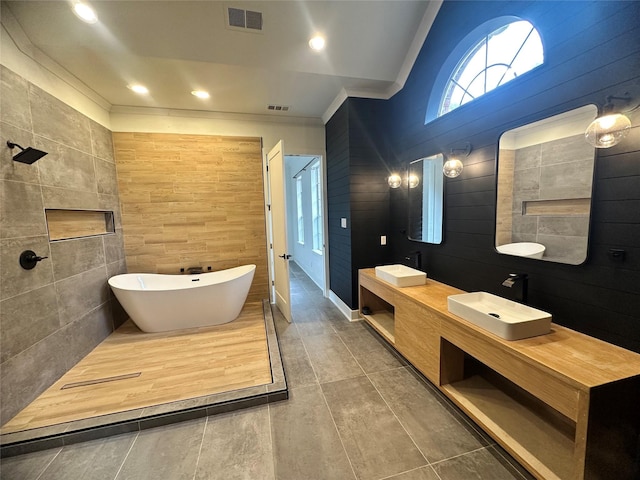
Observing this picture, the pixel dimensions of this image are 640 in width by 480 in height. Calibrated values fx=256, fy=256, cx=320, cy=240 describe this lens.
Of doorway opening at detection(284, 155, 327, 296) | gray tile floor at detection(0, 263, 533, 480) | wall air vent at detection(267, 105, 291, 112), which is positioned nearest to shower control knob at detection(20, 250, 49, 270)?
gray tile floor at detection(0, 263, 533, 480)

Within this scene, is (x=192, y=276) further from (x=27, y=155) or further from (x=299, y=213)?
(x=299, y=213)

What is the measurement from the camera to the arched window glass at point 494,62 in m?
1.73

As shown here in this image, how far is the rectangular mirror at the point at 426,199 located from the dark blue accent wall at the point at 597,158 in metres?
0.10

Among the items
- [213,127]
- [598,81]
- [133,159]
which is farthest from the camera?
[213,127]

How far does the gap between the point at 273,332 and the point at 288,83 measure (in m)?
2.85

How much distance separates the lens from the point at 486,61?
208 cm

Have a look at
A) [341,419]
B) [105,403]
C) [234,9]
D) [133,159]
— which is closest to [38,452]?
[105,403]

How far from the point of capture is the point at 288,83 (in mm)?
2893

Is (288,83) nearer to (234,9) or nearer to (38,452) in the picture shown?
(234,9)

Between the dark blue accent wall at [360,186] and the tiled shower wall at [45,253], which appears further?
the dark blue accent wall at [360,186]

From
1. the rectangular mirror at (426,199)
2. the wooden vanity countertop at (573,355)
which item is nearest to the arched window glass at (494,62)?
the rectangular mirror at (426,199)

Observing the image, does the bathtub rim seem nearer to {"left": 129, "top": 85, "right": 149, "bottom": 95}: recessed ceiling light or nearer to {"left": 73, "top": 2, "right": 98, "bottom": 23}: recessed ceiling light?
{"left": 129, "top": 85, "right": 149, "bottom": 95}: recessed ceiling light

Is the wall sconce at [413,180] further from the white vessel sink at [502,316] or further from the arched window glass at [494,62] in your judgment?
the white vessel sink at [502,316]

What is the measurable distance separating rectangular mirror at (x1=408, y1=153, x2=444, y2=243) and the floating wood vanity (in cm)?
76
